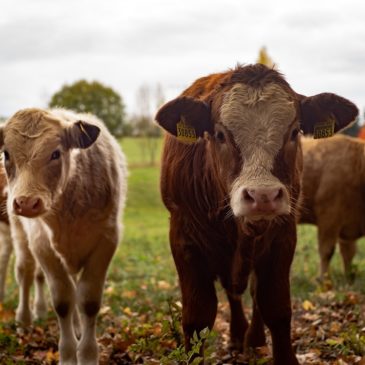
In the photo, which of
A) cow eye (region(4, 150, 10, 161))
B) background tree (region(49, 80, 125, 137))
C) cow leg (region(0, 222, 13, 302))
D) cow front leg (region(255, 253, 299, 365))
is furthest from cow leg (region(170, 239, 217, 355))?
background tree (region(49, 80, 125, 137))

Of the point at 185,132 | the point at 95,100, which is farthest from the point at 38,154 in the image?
the point at 95,100

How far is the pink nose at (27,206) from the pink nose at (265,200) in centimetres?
177

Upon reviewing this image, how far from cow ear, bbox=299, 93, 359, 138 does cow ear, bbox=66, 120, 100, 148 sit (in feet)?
5.96

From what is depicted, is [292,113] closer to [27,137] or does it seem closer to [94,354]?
[27,137]

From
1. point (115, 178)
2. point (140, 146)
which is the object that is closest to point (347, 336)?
point (115, 178)

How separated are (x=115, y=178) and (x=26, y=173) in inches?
47.7

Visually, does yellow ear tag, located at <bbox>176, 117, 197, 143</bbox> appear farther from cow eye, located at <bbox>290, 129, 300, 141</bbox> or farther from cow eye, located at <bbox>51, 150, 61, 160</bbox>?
cow eye, located at <bbox>51, 150, 61, 160</bbox>

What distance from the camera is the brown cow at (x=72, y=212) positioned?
5469 mm

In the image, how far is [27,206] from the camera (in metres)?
5.01

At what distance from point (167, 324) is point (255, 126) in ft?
4.64

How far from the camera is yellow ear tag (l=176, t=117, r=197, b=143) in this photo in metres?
4.73

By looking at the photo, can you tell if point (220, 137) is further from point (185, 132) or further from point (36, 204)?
point (36, 204)

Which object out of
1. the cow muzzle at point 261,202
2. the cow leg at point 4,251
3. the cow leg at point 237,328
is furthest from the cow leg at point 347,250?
the cow muzzle at point 261,202

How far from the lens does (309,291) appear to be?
9.59 metres
